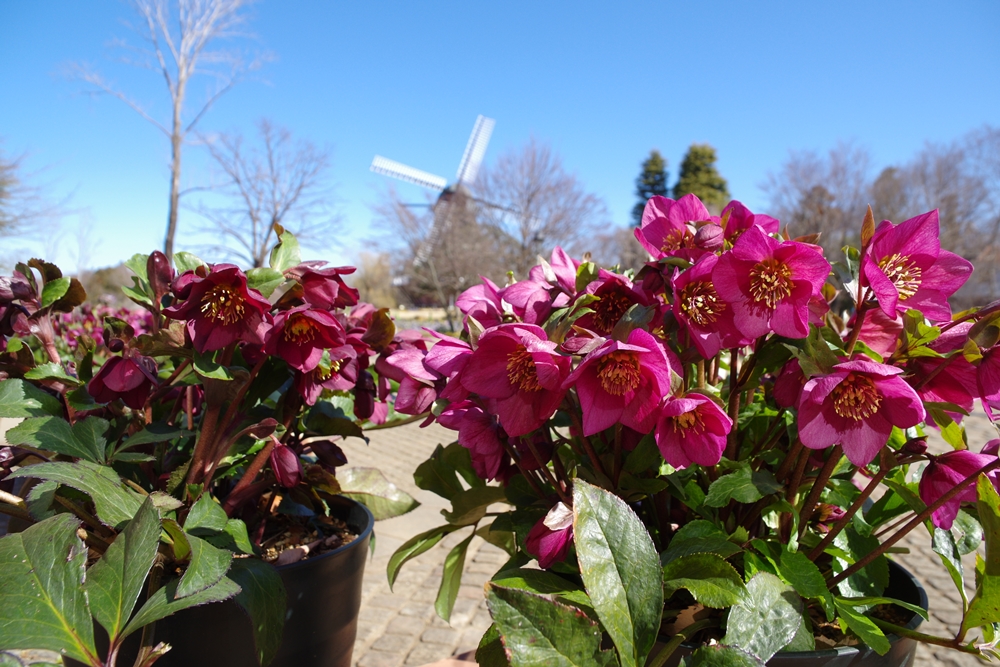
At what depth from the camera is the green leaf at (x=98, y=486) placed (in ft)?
2.25

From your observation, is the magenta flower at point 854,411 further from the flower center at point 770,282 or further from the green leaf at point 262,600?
the green leaf at point 262,600

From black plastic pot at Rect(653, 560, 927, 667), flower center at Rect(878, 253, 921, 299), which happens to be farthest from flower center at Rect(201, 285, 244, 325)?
flower center at Rect(878, 253, 921, 299)

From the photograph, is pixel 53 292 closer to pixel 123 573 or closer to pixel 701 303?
pixel 123 573

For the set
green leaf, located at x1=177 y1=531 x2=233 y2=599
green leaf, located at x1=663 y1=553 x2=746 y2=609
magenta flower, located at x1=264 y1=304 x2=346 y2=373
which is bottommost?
green leaf, located at x1=177 y1=531 x2=233 y2=599

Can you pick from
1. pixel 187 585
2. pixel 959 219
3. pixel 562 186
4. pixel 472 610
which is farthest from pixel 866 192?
pixel 187 585

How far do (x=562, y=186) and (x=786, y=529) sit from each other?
18.9m

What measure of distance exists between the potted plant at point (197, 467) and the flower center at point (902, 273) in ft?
2.35

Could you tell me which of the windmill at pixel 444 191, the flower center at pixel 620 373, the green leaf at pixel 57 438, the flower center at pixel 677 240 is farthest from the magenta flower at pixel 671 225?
the windmill at pixel 444 191

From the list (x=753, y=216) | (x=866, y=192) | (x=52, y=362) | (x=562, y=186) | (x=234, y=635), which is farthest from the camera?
(x=866, y=192)

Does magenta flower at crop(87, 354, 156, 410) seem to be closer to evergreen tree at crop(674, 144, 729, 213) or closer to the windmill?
the windmill

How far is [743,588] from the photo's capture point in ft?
1.99

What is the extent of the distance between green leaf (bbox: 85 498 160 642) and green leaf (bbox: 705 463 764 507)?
0.57 meters

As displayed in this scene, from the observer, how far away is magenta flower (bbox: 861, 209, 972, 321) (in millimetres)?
713

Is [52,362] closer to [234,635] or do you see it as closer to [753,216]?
[234,635]
